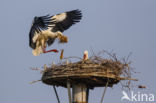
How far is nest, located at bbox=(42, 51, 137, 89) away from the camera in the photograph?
10555 millimetres

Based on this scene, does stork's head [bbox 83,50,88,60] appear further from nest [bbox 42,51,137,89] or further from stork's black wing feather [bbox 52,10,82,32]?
stork's black wing feather [bbox 52,10,82,32]

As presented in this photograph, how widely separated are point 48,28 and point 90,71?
3397 millimetres

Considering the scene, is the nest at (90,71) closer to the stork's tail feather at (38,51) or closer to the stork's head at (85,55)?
the stork's head at (85,55)

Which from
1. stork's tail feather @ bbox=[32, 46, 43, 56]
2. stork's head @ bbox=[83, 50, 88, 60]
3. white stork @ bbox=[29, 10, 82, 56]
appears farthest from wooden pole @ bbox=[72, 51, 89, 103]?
stork's tail feather @ bbox=[32, 46, 43, 56]

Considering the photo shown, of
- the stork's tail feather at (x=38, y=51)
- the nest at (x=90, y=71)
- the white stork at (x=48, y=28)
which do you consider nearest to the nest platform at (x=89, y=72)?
the nest at (x=90, y=71)

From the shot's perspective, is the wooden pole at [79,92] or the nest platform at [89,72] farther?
the wooden pole at [79,92]

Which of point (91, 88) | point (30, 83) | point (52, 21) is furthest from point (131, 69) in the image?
point (52, 21)

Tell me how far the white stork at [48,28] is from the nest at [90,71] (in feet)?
7.53

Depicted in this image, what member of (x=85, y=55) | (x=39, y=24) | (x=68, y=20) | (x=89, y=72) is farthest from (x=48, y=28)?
(x=89, y=72)

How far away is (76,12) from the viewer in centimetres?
1453

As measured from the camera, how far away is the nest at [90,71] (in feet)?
34.6

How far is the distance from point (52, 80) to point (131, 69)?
1.69 m

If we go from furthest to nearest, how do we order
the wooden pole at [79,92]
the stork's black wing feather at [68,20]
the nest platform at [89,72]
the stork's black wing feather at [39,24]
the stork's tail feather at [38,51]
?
the stork's black wing feather at [68,20] → the stork's tail feather at [38,51] → the stork's black wing feather at [39,24] → the wooden pole at [79,92] → the nest platform at [89,72]

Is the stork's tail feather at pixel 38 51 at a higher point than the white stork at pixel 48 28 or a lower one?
lower
